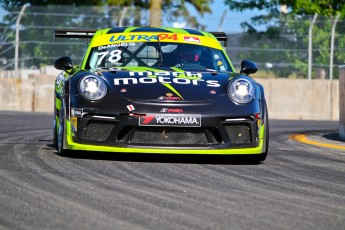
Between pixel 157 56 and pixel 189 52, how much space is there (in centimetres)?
33

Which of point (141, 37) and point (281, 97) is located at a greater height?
point (141, 37)

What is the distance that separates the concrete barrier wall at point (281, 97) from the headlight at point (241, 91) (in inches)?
544

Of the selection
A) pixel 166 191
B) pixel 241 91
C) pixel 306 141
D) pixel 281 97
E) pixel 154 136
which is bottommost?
pixel 281 97

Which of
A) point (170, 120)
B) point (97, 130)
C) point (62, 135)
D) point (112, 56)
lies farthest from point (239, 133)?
point (112, 56)

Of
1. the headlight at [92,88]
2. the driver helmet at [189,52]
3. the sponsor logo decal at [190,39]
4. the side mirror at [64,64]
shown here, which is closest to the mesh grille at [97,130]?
the headlight at [92,88]

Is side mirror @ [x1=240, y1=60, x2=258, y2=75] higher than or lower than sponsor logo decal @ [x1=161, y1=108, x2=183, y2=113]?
higher

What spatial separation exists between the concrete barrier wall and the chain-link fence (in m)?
0.26

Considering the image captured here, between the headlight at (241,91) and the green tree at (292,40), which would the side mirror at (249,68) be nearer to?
the headlight at (241,91)

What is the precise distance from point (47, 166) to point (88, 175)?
2.18ft

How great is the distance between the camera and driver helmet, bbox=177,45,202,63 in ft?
31.0

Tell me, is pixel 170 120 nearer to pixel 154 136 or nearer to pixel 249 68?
pixel 154 136

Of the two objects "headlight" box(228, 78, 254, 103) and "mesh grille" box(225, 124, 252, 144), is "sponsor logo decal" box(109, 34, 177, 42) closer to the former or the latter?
"headlight" box(228, 78, 254, 103)

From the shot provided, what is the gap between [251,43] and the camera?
22156mm

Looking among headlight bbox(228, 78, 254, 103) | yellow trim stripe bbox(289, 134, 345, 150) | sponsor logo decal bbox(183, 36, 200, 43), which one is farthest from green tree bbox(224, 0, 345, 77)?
headlight bbox(228, 78, 254, 103)
